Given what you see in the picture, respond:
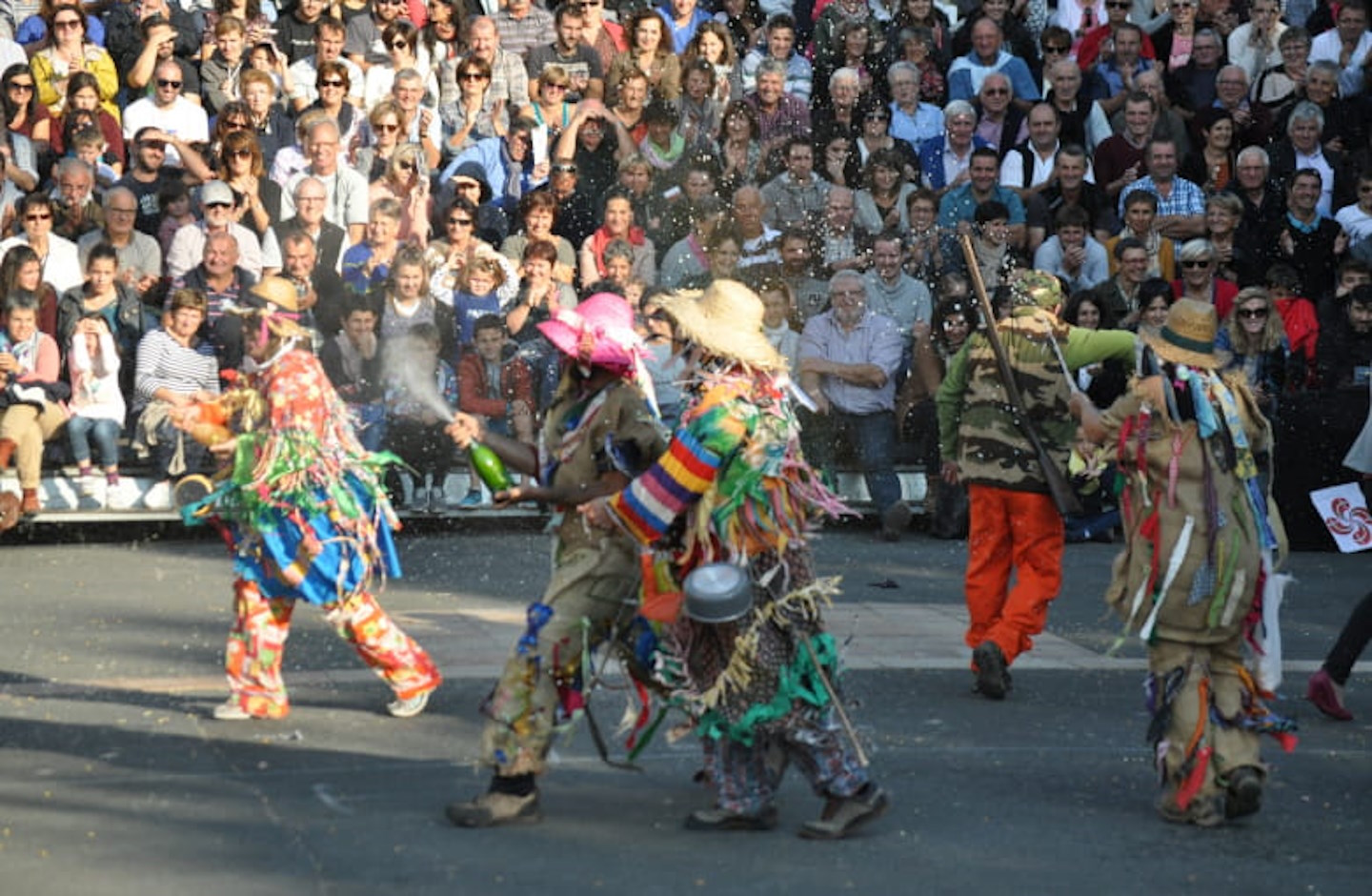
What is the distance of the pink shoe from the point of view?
9.70 metres

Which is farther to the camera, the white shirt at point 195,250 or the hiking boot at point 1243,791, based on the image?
the white shirt at point 195,250

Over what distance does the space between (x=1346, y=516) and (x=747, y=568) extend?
7.03 meters

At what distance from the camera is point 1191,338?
8.03m

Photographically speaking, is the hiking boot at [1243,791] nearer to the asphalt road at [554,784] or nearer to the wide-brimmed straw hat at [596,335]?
the asphalt road at [554,784]

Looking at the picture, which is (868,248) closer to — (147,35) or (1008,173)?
(1008,173)

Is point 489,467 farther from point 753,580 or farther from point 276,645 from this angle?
point 276,645

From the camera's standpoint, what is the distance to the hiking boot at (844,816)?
744cm

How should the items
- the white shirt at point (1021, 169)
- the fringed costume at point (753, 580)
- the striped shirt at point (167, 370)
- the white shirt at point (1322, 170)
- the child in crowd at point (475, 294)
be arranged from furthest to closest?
the white shirt at point (1322, 170) → the white shirt at point (1021, 169) → the child in crowd at point (475, 294) → the striped shirt at point (167, 370) → the fringed costume at point (753, 580)

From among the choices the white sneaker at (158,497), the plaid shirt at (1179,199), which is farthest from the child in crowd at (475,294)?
the plaid shirt at (1179,199)

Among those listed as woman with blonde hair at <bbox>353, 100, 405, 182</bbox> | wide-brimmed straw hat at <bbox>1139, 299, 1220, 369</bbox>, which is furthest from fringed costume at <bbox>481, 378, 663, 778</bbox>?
woman with blonde hair at <bbox>353, 100, 405, 182</bbox>

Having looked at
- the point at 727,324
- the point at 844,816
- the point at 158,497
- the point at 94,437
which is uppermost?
the point at 727,324

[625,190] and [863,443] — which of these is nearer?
[863,443]

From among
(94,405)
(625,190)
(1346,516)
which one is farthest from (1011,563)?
(625,190)

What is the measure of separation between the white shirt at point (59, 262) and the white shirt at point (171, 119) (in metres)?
1.27
